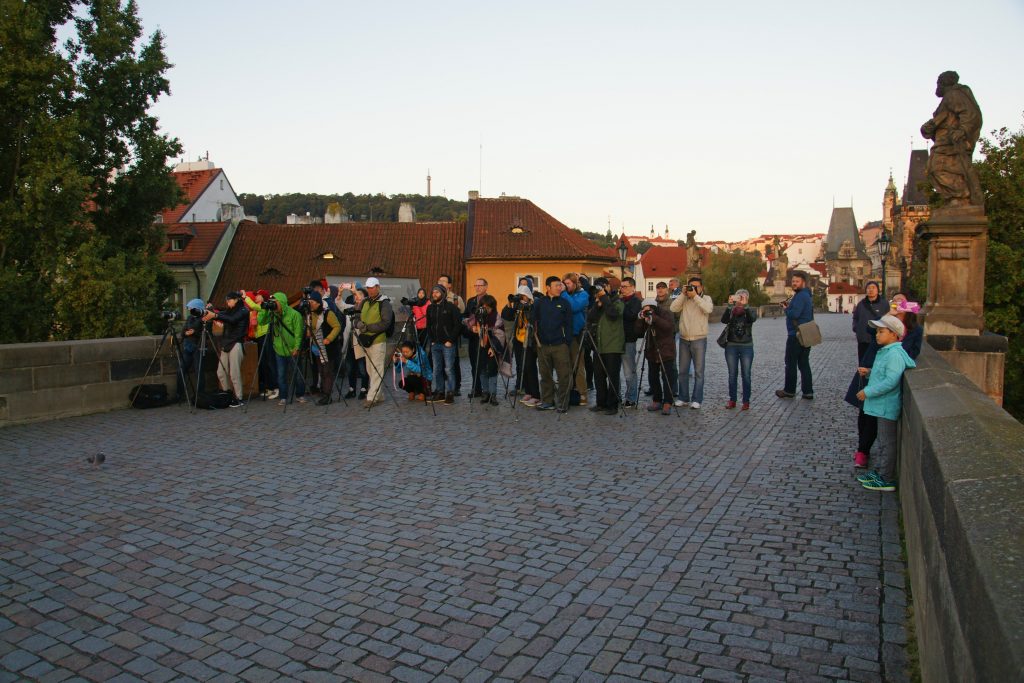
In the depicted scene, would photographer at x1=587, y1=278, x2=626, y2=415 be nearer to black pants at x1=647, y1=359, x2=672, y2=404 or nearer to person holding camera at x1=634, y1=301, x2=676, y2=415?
person holding camera at x1=634, y1=301, x2=676, y2=415

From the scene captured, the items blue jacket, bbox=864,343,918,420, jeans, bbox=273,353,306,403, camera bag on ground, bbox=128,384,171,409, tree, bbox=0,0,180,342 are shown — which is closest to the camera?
blue jacket, bbox=864,343,918,420

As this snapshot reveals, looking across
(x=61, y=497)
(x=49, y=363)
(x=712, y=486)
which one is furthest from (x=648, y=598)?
(x=49, y=363)

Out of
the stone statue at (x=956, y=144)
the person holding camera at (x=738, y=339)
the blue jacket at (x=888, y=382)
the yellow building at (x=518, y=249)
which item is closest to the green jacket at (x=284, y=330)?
the person holding camera at (x=738, y=339)

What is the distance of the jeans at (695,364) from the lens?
11578 millimetres

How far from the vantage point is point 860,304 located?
36.6 ft

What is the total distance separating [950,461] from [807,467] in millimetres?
4757

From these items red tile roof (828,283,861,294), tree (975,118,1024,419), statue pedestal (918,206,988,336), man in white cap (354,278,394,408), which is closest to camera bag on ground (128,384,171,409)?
man in white cap (354,278,394,408)

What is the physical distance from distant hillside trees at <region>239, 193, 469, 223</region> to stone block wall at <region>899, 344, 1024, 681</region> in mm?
87659

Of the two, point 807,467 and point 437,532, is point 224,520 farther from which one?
point 807,467

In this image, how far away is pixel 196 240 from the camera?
46.8 metres

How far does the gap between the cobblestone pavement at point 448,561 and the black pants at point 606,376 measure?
2.19 meters

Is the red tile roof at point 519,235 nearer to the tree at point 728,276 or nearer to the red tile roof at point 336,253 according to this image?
the red tile roof at point 336,253

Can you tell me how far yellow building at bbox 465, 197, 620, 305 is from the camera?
46.7 m

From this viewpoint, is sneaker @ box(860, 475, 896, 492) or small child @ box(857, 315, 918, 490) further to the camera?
sneaker @ box(860, 475, 896, 492)
